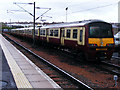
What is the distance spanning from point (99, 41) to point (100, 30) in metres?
0.81

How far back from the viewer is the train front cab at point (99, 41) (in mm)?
10922

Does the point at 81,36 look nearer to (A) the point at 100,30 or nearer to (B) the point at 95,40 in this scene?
(B) the point at 95,40

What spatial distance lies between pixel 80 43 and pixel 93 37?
42.9 inches

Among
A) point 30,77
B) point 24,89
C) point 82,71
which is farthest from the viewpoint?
point 82,71

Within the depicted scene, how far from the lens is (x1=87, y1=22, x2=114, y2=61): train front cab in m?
10.9

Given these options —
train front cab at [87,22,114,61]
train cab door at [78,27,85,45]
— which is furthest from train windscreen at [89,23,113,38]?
train cab door at [78,27,85,45]

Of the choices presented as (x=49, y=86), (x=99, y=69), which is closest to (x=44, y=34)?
(x=99, y=69)

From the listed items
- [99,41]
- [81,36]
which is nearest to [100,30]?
[99,41]

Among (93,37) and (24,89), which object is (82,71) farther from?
(24,89)

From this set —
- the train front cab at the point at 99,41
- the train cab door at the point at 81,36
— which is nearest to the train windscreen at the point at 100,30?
the train front cab at the point at 99,41

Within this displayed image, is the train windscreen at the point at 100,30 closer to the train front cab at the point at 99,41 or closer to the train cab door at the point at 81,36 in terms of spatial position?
the train front cab at the point at 99,41

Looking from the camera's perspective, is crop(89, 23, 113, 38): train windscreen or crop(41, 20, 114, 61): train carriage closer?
crop(41, 20, 114, 61): train carriage

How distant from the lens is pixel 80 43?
38.3ft

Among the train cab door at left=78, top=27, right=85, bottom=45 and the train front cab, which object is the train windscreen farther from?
the train cab door at left=78, top=27, right=85, bottom=45
